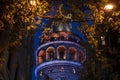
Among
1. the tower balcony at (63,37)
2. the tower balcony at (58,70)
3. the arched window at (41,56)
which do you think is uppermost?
the tower balcony at (63,37)

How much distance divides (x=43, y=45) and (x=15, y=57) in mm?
57919

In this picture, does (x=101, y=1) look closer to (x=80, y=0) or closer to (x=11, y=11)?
(x=80, y=0)

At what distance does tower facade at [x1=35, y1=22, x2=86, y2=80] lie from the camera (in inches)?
2908

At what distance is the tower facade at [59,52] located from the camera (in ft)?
242

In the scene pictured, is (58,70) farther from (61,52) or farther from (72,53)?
(72,53)

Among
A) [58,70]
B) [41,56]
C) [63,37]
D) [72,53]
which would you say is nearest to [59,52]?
[72,53]

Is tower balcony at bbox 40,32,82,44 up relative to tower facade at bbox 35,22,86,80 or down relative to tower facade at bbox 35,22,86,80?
up

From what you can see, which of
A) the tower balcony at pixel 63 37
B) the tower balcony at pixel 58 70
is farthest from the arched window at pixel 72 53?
the tower balcony at pixel 58 70

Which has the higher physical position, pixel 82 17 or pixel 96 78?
pixel 82 17

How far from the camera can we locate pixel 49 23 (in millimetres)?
15547

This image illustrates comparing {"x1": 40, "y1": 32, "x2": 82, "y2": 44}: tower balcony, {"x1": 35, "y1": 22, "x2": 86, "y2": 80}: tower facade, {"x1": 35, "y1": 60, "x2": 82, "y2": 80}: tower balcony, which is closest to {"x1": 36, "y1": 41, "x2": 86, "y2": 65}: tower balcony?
{"x1": 35, "y1": 22, "x2": 86, "y2": 80}: tower facade

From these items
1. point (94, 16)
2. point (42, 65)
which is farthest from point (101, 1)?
point (42, 65)

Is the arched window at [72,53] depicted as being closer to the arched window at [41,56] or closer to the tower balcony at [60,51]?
the tower balcony at [60,51]

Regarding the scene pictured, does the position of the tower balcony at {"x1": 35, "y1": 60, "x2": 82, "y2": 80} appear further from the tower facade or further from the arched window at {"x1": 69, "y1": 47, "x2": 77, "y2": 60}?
the arched window at {"x1": 69, "y1": 47, "x2": 77, "y2": 60}
